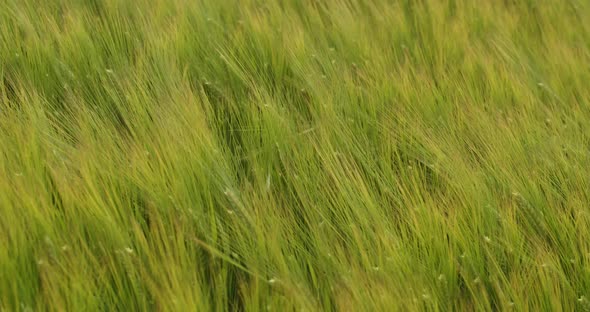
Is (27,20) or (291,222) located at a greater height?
(27,20)

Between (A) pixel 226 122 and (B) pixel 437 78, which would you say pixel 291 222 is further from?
(B) pixel 437 78

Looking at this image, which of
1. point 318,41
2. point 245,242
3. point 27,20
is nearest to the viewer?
point 245,242

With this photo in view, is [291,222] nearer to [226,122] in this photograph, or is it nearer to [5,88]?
[226,122]

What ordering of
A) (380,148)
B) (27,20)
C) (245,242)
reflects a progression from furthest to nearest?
(27,20), (380,148), (245,242)

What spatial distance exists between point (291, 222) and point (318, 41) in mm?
664

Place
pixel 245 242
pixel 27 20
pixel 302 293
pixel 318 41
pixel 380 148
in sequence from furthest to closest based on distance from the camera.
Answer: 1. pixel 318 41
2. pixel 27 20
3. pixel 380 148
4. pixel 245 242
5. pixel 302 293

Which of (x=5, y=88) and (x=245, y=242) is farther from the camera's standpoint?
(x=5, y=88)

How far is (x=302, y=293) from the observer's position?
2.83 feet

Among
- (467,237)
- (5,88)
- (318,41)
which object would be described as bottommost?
(467,237)

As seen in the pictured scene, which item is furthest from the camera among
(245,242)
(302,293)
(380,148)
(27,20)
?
(27,20)

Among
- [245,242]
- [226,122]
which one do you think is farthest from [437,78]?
[245,242]

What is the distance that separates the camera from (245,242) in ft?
3.17

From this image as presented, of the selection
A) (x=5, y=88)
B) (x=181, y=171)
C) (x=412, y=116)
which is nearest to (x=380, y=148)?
(x=412, y=116)

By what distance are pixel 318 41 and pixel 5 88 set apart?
2.08ft
